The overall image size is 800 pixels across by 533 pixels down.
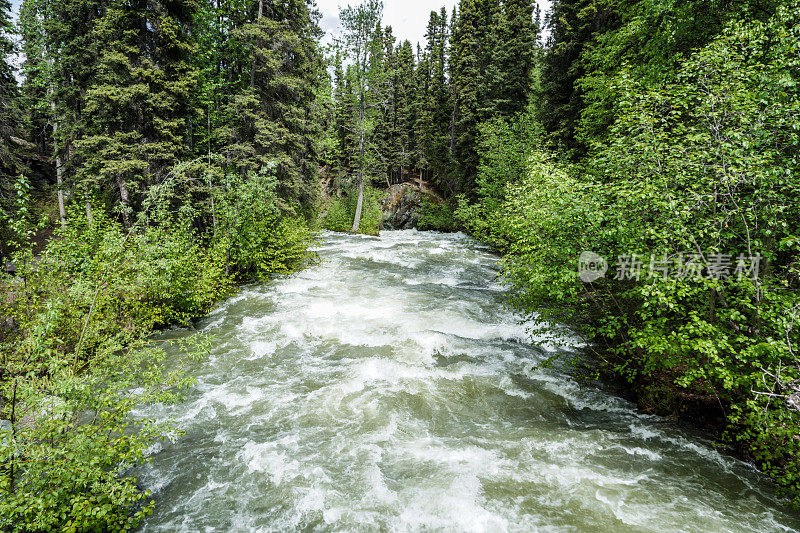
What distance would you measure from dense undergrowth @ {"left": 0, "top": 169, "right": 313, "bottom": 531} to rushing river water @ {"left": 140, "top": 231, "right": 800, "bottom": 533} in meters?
0.79

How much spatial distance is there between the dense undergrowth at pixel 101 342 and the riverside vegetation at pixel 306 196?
0.17 ft

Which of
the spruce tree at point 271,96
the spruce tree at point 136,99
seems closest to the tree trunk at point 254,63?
the spruce tree at point 271,96

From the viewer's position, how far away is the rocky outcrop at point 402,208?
36594 millimetres

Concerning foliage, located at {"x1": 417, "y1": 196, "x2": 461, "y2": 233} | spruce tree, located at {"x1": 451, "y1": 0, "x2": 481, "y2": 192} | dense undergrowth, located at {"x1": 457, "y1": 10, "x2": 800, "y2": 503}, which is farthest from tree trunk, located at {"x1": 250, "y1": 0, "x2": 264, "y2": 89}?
foliage, located at {"x1": 417, "y1": 196, "x2": 461, "y2": 233}

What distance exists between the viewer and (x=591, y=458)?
5020 millimetres

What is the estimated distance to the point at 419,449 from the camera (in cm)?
520

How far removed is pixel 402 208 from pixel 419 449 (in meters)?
33.1

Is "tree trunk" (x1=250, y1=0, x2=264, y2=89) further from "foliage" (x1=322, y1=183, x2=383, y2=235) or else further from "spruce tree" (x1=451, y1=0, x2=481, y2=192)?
"spruce tree" (x1=451, y1=0, x2=481, y2=192)

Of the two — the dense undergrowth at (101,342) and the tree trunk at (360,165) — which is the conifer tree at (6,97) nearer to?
the dense undergrowth at (101,342)

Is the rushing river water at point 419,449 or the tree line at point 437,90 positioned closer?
the rushing river water at point 419,449

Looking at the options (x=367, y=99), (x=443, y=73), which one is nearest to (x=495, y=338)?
(x=367, y=99)

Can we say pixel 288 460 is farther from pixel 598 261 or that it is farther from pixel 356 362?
pixel 598 261

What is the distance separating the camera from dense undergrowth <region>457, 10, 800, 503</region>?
4312mm

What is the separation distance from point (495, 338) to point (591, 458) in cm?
431
